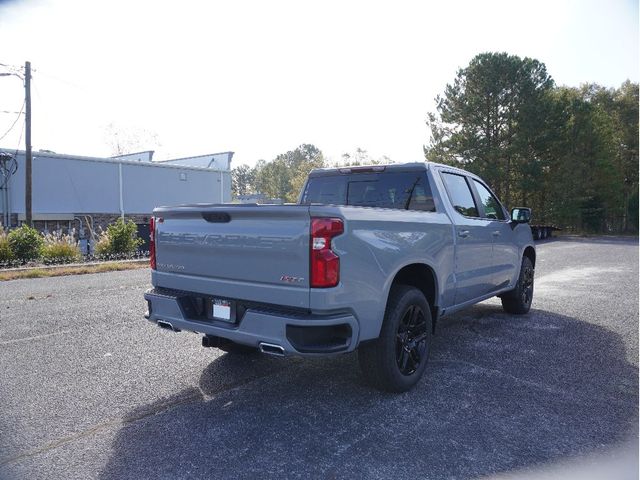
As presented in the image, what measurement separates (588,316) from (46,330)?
7324 millimetres

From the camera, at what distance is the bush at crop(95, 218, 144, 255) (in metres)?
14.7

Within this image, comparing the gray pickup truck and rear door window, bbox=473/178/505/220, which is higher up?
rear door window, bbox=473/178/505/220

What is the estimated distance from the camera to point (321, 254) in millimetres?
3027

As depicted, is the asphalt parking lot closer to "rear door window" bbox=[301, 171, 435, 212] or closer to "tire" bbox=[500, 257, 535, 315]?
"tire" bbox=[500, 257, 535, 315]

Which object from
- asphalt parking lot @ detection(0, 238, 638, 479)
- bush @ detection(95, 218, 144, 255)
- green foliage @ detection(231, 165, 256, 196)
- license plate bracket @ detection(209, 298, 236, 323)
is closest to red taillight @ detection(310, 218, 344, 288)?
Answer: license plate bracket @ detection(209, 298, 236, 323)

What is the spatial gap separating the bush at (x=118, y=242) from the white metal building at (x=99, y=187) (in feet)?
29.1

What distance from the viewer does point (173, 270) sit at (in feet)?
12.8

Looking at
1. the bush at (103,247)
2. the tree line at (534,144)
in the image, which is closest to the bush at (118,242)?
the bush at (103,247)

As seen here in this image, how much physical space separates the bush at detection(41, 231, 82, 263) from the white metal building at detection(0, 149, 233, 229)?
8.90 meters

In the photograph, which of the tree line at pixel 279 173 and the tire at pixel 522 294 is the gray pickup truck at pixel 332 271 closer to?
the tire at pixel 522 294

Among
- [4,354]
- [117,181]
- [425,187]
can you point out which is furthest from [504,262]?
[117,181]

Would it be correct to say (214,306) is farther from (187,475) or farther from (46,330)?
(46,330)

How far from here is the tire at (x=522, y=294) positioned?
254 inches

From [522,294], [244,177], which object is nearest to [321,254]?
[522,294]
